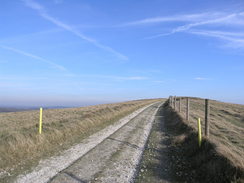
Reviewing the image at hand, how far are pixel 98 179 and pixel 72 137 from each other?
19.3ft

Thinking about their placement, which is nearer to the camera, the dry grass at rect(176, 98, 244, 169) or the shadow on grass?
the shadow on grass

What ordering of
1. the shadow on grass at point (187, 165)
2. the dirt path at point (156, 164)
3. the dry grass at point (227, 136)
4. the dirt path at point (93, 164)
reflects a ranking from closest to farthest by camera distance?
the shadow on grass at point (187, 165), the dirt path at point (93, 164), the dirt path at point (156, 164), the dry grass at point (227, 136)

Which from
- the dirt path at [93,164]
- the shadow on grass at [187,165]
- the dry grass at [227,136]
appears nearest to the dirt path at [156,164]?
the shadow on grass at [187,165]

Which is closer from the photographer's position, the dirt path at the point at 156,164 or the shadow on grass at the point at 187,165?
the shadow on grass at the point at 187,165

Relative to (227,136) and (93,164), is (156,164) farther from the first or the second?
(227,136)

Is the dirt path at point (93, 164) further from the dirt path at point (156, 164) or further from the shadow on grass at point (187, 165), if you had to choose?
the shadow on grass at point (187, 165)

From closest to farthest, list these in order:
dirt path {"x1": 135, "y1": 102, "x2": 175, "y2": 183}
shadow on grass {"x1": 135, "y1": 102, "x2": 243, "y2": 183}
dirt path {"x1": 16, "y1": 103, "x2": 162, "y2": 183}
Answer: shadow on grass {"x1": 135, "y1": 102, "x2": 243, "y2": 183} → dirt path {"x1": 16, "y1": 103, "x2": 162, "y2": 183} → dirt path {"x1": 135, "y1": 102, "x2": 175, "y2": 183}

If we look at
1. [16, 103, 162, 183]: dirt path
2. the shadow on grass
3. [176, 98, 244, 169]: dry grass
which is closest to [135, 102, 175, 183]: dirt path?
the shadow on grass

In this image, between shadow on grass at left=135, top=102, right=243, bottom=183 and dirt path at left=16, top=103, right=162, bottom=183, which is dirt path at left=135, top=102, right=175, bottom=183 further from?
dirt path at left=16, top=103, right=162, bottom=183

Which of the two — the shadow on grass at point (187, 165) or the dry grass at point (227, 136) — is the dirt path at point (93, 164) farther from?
the dry grass at point (227, 136)

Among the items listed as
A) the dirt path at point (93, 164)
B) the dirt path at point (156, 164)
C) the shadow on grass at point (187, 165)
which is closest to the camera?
the shadow on grass at point (187, 165)

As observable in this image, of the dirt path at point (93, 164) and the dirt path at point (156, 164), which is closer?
the dirt path at point (93, 164)

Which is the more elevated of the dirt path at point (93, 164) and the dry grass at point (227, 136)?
the dry grass at point (227, 136)

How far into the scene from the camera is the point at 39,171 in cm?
647
